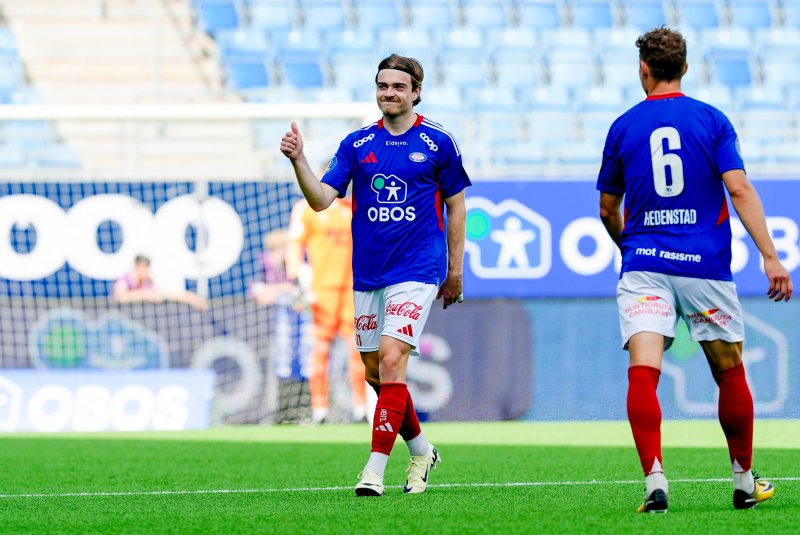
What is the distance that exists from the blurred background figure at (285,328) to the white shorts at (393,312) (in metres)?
5.29

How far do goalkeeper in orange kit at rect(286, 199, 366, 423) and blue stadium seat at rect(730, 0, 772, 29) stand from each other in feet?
31.1

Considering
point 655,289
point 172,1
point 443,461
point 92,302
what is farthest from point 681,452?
point 172,1

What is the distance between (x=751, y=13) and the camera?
18.8 metres

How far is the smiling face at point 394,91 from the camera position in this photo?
18.7 ft

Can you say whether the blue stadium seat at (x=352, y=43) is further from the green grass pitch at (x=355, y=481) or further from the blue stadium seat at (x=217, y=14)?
the green grass pitch at (x=355, y=481)

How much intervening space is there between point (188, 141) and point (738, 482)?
10235 mm

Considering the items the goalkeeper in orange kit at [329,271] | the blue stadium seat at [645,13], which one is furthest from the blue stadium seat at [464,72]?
the goalkeeper in orange kit at [329,271]

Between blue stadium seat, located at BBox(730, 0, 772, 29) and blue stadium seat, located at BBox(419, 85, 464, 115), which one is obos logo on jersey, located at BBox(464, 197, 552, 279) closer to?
blue stadium seat, located at BBox(419, 85, 464, 115)

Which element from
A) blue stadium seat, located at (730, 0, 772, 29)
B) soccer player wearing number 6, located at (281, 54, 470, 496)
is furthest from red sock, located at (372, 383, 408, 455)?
blue stadium seat, located at (730, 0, 772, 29)

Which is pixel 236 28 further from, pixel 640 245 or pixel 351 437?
pixel 640 245

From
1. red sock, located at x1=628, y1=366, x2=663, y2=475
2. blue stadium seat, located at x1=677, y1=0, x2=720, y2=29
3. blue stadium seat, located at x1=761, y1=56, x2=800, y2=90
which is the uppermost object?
blue stadium seat, located at x1=677, y1=0, x2=720, y2=29

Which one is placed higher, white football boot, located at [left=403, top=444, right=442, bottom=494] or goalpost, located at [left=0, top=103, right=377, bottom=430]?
goalpost, located at [left=0, top=103, right=377, bottom=430]

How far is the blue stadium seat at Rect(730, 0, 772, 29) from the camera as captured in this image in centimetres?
1873

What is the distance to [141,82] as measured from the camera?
1661cm
